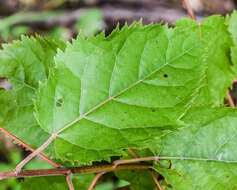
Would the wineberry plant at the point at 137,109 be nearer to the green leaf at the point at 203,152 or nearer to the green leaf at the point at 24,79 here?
the green leaf at the point at 203,152

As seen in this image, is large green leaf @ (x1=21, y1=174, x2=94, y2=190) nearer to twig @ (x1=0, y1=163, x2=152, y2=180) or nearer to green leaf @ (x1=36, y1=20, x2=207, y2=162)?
twig @ (x1=0, y1=163, x2=152, y2=180)

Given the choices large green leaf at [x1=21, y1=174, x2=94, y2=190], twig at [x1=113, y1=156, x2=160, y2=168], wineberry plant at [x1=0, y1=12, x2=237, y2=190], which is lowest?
large green leaf at [x1=21, y1=174, x2=94, y2=190]

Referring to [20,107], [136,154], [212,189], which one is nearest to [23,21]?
[20,107]

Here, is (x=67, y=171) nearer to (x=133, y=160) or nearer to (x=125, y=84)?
(x=133, y=160)

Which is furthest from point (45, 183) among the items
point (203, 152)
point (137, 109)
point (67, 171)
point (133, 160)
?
point (203, 152)

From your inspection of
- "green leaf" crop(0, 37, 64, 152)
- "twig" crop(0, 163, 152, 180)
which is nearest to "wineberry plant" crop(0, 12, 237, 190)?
"twig" crop(0, 163, 152, 180)
